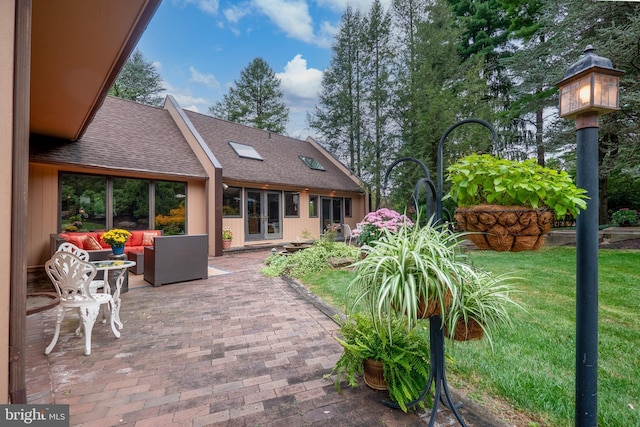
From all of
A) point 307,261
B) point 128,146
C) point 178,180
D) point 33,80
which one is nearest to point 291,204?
point 178,180

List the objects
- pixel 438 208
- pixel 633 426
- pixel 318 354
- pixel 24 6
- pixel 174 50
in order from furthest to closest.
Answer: pixel 174 50 < pixel 318 354 < pixel 438 208 < pixel 633 426 < pixel 24 6

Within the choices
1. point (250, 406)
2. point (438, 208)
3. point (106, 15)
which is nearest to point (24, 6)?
point (106, 15)

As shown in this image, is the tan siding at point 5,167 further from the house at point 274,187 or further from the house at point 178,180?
the house at point 274,187

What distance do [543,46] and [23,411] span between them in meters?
14.3

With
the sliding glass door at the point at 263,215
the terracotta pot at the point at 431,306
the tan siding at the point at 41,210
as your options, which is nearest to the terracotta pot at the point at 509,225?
the terracotta pot at the point at 431,306

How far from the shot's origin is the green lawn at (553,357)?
1897 millimetres

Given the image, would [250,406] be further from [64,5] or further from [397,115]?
[397,115]

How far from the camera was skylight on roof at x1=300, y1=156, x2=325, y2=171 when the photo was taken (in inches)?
538

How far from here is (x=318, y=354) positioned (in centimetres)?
272

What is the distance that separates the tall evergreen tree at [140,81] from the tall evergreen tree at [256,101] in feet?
12.2

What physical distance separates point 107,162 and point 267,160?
5714 mm

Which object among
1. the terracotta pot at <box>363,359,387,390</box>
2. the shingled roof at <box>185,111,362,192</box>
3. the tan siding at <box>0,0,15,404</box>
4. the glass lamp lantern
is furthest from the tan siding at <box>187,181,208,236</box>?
the glass lamp lantern

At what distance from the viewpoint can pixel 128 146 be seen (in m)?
8.20

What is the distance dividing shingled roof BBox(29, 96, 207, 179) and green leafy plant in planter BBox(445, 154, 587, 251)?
8501 millimetres
